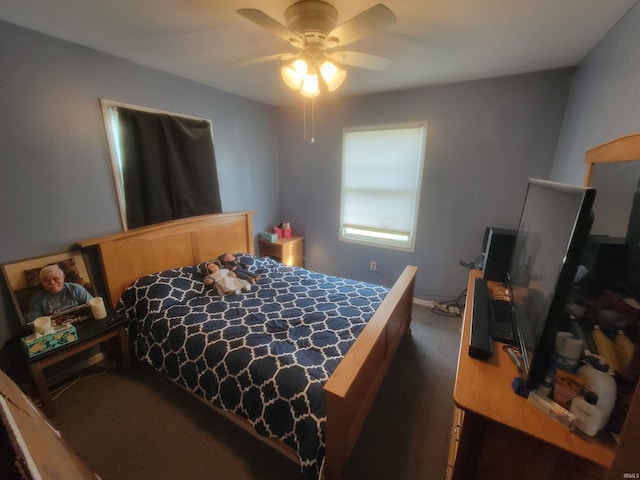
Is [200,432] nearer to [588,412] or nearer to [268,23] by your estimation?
[588,412]

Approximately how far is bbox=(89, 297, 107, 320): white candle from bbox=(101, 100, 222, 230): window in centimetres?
62

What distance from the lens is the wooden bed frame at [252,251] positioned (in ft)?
3.78

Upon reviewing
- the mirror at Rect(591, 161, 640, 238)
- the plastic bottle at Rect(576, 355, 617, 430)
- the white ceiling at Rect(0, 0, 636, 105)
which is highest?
the white ceiling at Rect(0, 0, 636, 105)

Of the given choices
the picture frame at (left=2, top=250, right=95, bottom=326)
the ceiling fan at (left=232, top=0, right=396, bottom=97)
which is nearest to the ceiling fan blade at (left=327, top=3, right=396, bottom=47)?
the ceiling fan at (left=232, top=0, right=396, bottom=97)

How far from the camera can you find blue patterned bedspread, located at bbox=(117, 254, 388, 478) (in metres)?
1.27

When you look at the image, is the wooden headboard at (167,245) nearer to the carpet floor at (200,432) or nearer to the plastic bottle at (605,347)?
the carpet floor at (200,432)

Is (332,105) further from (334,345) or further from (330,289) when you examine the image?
(334,345)

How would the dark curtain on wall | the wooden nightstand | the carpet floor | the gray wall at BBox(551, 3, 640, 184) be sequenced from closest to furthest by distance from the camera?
the gray wall at BBox(551, 3, 640, 184)
the carpet floor
the dark curtain on wall
the wooden nightstand

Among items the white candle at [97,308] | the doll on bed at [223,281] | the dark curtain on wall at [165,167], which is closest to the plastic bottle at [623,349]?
the doll on bed at [223,281]

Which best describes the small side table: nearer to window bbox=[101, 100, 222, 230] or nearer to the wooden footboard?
window bbox=[101, 100, 222, 230]

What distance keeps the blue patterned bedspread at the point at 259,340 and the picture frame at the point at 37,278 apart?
28cm

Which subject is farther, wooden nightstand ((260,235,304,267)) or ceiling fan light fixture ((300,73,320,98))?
wooden nightstand ((260,235,304,267))

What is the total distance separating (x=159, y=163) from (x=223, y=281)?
3.92 feet

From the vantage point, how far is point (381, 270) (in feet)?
10.7
